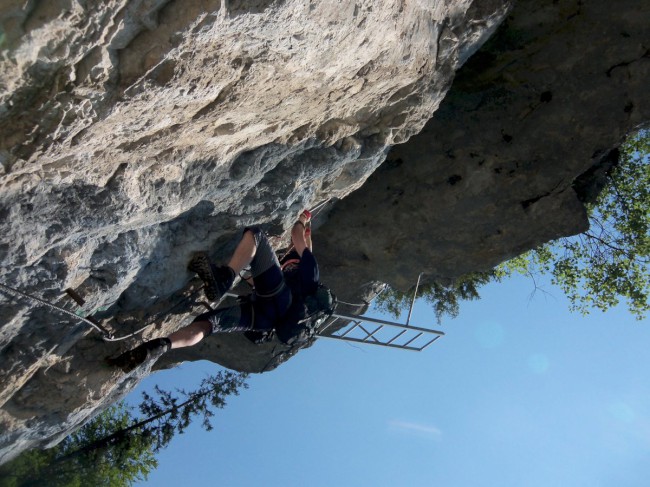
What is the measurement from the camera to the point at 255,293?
7.08 metres

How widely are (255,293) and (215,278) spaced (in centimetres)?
86

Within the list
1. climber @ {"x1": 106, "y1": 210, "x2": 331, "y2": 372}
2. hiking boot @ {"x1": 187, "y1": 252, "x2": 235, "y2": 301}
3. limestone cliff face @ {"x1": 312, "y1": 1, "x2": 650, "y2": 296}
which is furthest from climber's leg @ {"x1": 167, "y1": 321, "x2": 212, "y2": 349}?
limestone cliff face @ {"x1": 312, "y1": 1, "x2": 650, "y2": 296}

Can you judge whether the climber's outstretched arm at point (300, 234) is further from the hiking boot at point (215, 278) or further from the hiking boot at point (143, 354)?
the hiking boot at point (143, 354)

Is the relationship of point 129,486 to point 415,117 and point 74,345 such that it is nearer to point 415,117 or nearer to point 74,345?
point 74,345

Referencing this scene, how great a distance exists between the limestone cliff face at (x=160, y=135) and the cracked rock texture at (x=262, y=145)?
2cm

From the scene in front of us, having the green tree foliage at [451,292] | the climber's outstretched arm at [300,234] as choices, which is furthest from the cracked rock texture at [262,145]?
the green tree foliage at [451,292]

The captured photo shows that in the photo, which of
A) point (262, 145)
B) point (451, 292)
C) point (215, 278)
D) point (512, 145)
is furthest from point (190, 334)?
point (451, 292)

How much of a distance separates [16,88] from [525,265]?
46.9 feet

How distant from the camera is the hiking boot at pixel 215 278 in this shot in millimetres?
6312

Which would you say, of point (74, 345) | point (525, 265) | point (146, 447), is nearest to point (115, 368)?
point (74, 345)

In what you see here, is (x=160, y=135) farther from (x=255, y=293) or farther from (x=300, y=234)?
(x=300, y=234)

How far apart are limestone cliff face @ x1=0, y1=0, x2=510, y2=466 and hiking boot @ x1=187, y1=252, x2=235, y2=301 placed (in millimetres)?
377

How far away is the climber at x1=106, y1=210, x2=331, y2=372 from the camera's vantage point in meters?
6.37

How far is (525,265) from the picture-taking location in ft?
51.0
